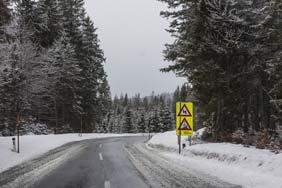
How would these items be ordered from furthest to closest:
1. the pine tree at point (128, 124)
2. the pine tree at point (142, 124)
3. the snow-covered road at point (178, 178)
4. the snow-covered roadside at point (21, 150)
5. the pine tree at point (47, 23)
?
the pine tree at point (128, 124) < the pine tree at point (142, 124) < the pine tree at point (47, 23) < the snow-covered roadside at point (21, 150) < the snow-covered road at point (178, 178)

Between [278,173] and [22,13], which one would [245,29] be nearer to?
[278,173]

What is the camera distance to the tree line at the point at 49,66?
1394 inches

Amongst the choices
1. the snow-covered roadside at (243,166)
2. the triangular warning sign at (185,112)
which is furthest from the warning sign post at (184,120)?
the snow-covered roadside at (243,166)

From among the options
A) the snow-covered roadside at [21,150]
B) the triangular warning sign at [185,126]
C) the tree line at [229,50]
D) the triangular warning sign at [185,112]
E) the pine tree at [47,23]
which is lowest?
the snow-covered roadside at [21,150]

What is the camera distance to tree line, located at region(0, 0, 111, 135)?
1394 inches

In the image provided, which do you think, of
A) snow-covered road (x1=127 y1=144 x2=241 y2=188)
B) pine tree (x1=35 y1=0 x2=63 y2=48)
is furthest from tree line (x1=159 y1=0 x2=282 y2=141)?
pine tree (x1=35 y1=0 x2=63 y2=48)

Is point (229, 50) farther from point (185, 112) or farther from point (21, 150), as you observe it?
point (21, 150)

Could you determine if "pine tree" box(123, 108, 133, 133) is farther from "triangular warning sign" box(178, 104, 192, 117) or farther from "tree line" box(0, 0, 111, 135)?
"triangular warning sign" box(178, 104, 192, 117)

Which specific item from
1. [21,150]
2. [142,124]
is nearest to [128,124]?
[142,124]

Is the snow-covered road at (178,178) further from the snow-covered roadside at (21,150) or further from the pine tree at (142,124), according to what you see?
the pine tree at (142,124)

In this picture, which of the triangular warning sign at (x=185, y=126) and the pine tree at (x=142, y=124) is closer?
the triangular warning sign at (x=185, y=126)

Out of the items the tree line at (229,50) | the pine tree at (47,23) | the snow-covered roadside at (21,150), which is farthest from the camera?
the pine tree at (47,23)

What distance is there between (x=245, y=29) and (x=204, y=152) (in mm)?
7389

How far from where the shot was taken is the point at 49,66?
1671 inches
